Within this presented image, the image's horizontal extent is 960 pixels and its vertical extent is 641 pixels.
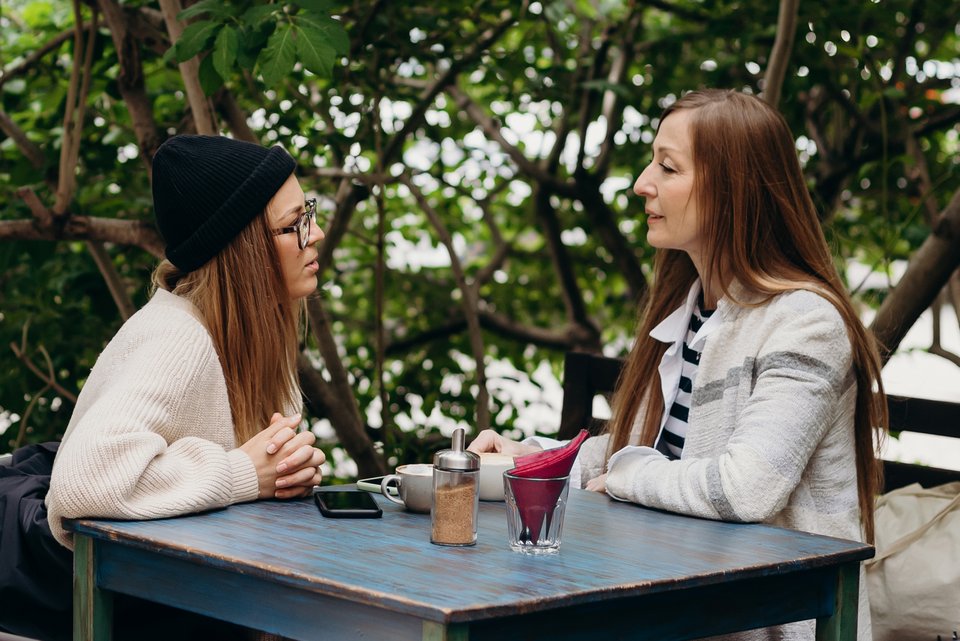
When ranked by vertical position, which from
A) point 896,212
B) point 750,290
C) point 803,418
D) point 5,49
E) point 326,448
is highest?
point 5,49

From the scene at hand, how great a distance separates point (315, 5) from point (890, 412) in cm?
170

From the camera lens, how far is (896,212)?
195 inches

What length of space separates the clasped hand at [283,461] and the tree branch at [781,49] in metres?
1.80

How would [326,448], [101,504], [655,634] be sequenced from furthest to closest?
[326,448], [101,504], [655,634]

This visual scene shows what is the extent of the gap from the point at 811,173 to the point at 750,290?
250 cm

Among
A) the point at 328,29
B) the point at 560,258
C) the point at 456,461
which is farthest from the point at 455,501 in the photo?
the point at 560,258

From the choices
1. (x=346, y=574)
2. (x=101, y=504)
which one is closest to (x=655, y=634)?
(x=346, y=574)

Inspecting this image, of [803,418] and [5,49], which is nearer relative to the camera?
[803,418]

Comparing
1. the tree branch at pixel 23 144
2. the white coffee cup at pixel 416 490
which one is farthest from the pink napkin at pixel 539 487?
the tree branch at pixel 23 144

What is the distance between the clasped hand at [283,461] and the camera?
2.20 metres

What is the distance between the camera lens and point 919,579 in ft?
8.71

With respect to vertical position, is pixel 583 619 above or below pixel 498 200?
below

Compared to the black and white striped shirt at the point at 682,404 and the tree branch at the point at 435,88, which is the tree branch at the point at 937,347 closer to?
the black and white striped shirt at the point at 682,404

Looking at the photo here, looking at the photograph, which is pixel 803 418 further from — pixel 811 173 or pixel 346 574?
pixel 811 173
